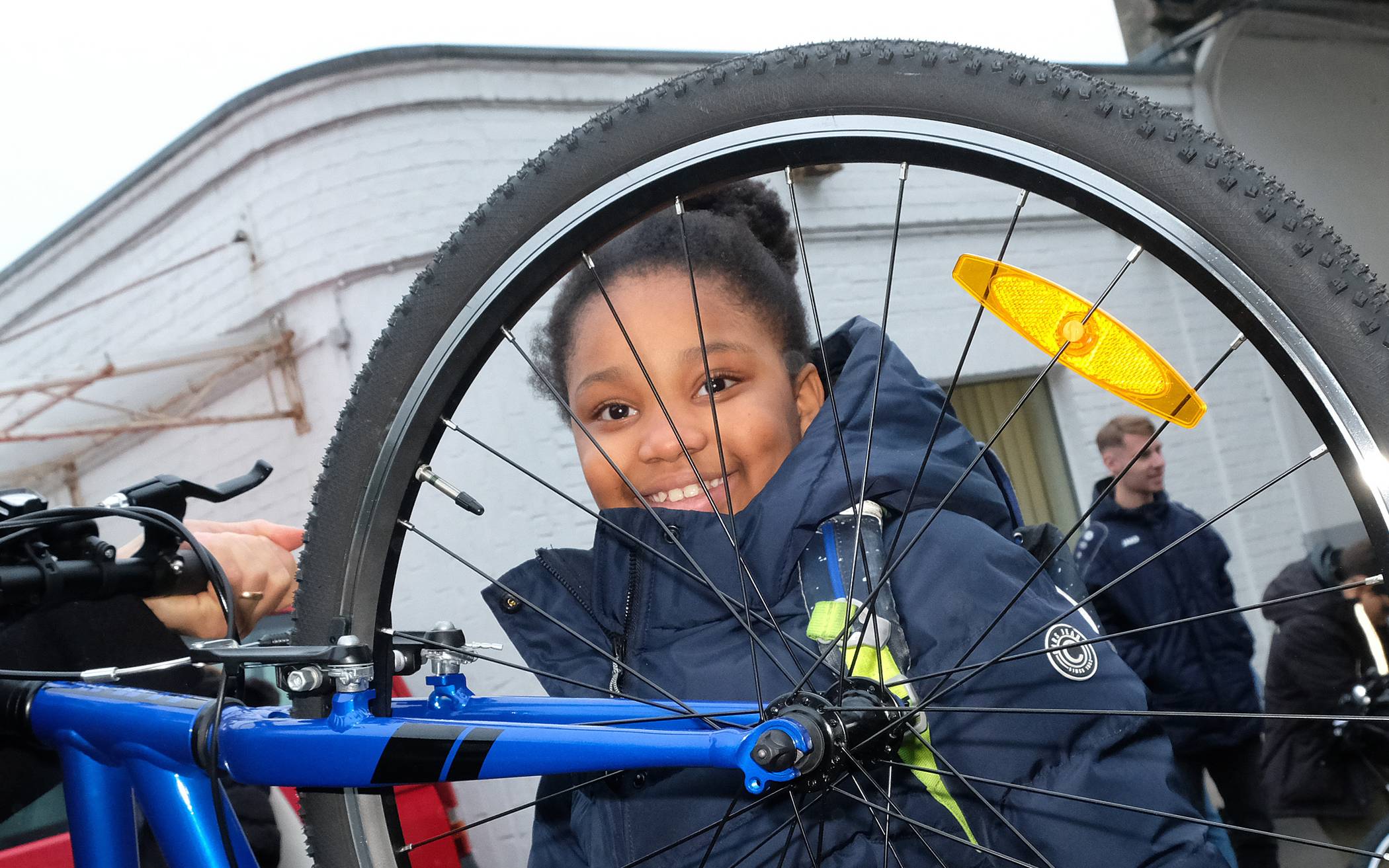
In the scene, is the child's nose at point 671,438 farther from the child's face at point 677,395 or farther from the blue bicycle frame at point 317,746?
the blue bicycle frame at point 317,746

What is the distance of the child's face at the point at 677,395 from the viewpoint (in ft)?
2.86

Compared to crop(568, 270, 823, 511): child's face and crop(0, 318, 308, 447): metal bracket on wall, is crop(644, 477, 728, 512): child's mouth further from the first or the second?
crop(0, 318, 308, 447): metal bracket on wall

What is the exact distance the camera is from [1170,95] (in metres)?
3.61

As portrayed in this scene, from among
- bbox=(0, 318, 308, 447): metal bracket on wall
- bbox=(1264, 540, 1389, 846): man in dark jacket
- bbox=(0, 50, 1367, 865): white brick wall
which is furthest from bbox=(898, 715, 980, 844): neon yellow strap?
bbox=(0, 318, 308, 447): metal bracket on wall

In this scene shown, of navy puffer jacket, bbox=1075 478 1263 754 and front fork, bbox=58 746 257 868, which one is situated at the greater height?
front fork, bbox=58 746 257 868

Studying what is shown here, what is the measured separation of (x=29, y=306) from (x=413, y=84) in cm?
160

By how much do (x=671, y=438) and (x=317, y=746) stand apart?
38 centimetres

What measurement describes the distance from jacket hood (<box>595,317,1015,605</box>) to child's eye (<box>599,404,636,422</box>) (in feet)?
0.35

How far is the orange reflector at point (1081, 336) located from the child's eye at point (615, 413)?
354 mm

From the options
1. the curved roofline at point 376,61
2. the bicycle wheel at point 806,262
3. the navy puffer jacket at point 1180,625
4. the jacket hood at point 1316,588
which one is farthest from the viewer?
the curved roofline at point 376,61

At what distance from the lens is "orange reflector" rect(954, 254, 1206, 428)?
1.90 feet

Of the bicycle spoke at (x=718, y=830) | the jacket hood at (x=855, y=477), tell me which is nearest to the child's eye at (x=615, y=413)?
the jacket hood at (x=855, y=477)

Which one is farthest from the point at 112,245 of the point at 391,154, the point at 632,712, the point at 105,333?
the point at 632,712

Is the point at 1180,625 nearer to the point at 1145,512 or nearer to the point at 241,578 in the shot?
the point at 1145,512
